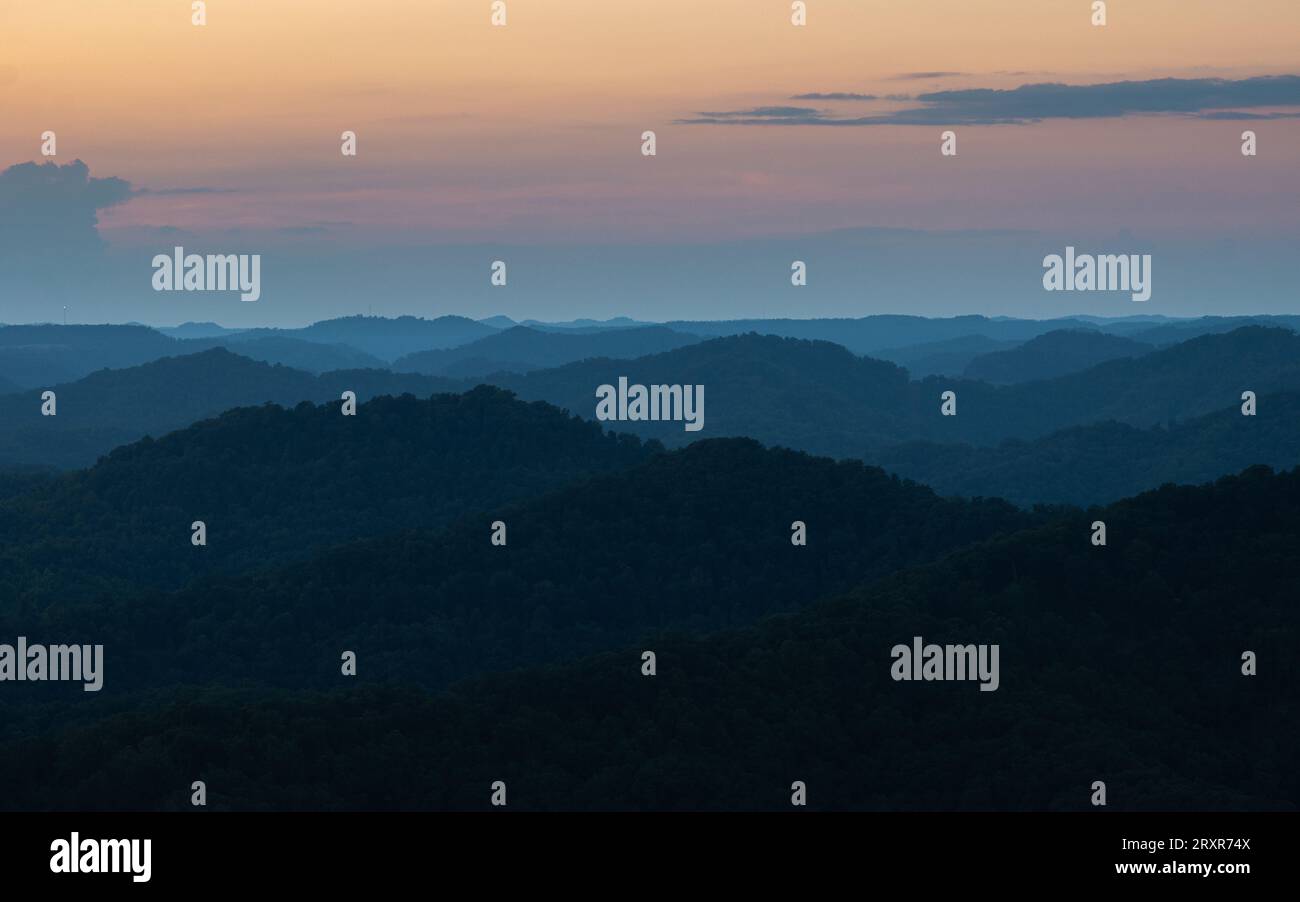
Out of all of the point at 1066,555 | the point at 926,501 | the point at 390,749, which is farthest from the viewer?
the point at 926,501

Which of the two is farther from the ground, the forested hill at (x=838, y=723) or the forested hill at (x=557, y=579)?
the forested hill at (x=557, y=579)

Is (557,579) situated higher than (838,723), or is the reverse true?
(557,579)

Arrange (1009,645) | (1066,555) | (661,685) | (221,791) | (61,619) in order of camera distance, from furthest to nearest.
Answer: (61,619)
(1066,555)
(1009,645)
(661,685)
(221,791)

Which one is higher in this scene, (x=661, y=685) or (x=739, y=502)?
(x=739, y=502)

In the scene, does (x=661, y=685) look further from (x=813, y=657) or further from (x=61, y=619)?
(x=61, y=619)
